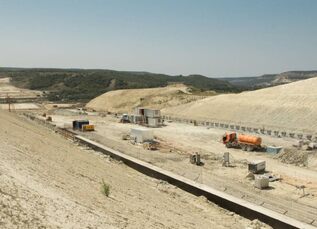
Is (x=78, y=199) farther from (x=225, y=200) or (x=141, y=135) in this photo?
(x=141, y=135)

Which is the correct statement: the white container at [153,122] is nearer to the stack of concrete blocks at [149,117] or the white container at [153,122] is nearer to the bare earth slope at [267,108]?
the stack of concrete blocks at [149,117]

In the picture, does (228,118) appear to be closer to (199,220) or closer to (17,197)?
(199,220)

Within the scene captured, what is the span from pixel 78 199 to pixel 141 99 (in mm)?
81772

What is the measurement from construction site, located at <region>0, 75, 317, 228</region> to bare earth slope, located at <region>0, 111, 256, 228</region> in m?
0.06

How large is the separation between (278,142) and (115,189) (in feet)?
92.6

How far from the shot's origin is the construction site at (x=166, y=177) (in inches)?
552

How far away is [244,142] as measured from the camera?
39.7 meters

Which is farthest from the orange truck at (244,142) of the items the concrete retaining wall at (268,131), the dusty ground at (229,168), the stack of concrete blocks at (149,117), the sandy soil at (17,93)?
the sandy soil at (17,93)

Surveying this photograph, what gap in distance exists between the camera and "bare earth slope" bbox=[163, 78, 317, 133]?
55.3 meters

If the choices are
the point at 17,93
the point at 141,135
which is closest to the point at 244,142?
the point at 141,135

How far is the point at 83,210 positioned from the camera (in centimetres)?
1362

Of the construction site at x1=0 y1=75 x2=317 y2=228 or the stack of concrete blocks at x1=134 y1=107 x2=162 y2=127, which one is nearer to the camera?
the construction site at x1=0 y1=75 x2=317 y2=228

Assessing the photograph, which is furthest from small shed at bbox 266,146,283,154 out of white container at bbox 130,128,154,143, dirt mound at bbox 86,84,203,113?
dirt mound at bbox 86,84,203,113

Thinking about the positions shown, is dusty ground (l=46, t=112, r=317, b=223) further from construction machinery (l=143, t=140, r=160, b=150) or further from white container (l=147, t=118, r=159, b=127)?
white container (l=147, t=118, r=159, b=127)
